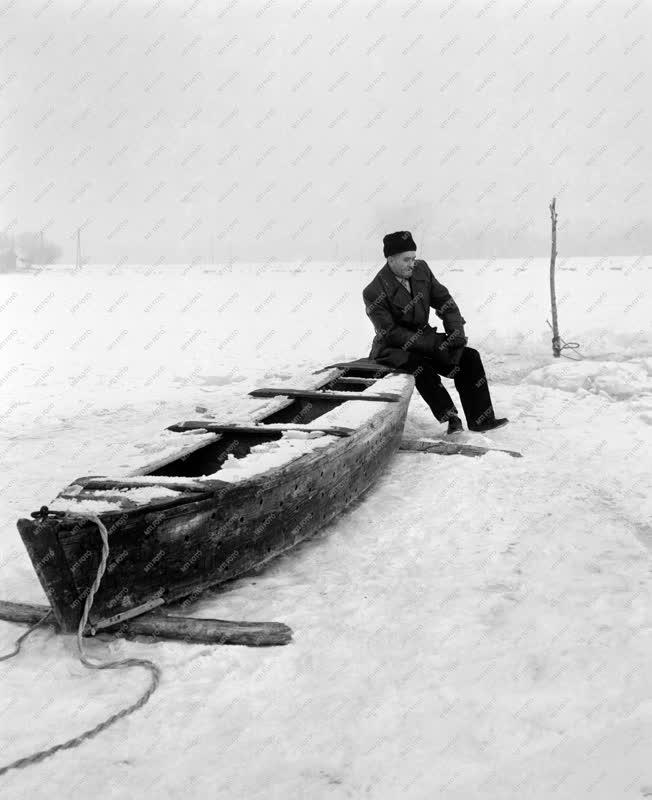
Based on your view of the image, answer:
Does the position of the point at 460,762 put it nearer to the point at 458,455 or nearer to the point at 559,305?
the point at 458,455

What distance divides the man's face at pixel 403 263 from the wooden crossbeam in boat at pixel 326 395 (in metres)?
1.54

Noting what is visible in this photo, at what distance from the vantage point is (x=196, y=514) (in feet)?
10.3

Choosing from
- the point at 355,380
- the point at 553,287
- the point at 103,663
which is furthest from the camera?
the point at 553,287

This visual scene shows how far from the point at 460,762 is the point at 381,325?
4.89m

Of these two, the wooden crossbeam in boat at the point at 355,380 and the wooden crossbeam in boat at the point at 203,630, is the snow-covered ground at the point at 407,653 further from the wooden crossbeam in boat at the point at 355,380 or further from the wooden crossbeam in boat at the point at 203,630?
the wooden crossbeam in boat at the point at 355,380

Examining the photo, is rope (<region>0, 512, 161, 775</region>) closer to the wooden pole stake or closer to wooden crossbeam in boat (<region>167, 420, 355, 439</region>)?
wooden crossbeam in boat (<region>167, 420, 355, 439</region>)

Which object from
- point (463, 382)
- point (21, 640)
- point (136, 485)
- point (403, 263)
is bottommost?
point (21, 640)

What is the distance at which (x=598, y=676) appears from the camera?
2.69 meters

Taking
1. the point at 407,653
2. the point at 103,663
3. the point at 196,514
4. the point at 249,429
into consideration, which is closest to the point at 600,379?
the point at 249,429

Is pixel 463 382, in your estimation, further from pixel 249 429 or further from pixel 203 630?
pixel 203 630

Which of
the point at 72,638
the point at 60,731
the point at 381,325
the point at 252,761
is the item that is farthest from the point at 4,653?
the point at 381,325

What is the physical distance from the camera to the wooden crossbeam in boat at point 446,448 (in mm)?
5750

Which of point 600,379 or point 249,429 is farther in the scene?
point 600,379

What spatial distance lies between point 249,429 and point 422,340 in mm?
2648
